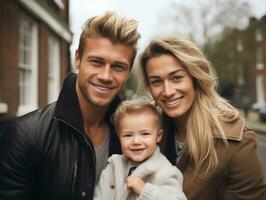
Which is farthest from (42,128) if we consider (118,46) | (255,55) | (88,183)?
(255,55)

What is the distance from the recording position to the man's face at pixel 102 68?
2520 mm

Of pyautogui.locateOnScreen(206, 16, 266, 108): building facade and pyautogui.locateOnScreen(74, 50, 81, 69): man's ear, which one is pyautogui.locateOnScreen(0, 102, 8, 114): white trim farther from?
pyautogui.locateOnScreen(206, 16, 266, 108): building facade

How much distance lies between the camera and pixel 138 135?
2.62 meters

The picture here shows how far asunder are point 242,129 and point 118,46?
95cm

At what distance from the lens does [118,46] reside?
2.54 meters

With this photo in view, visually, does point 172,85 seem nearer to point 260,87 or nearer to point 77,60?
point 77,60

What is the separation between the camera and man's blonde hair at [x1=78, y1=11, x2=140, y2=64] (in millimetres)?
2539

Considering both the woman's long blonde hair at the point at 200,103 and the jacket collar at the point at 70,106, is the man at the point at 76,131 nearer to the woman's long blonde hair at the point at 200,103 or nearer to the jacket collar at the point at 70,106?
the jacket collar at the point at 70,106

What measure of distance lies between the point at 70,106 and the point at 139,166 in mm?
597

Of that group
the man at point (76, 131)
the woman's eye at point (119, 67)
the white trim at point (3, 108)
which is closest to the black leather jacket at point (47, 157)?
the man at point (76, 131)

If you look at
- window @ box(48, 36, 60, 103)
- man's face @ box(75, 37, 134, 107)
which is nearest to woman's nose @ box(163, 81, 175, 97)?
man's face @ box(75, 37, 134, 107)

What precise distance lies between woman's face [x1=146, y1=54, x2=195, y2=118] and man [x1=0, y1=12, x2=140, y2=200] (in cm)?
20

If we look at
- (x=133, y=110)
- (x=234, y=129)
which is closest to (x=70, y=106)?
(x=133, y=110)

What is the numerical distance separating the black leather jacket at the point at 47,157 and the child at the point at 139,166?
0.16 meters
